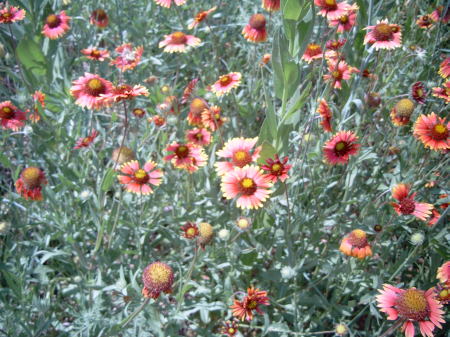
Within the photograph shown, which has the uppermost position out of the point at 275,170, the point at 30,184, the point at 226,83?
the point at 226,83

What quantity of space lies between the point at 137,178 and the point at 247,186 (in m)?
0.67

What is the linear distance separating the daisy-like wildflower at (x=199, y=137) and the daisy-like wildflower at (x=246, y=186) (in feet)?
2.23

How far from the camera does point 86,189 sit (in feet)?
7.46

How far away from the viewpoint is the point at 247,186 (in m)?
1.87

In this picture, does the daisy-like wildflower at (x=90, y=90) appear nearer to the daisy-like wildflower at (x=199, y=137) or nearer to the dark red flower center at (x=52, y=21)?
the daisy-like wildflower at (x=199, y=137)

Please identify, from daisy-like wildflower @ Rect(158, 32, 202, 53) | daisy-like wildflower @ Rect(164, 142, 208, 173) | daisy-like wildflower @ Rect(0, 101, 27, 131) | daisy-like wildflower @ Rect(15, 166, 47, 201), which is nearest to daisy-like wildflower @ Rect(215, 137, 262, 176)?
daisy-like wildflower @ Rect(164, 142, 208, 173)

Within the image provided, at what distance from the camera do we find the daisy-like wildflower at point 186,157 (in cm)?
229

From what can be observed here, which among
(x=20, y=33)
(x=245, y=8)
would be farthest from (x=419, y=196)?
(x=20, y=33)

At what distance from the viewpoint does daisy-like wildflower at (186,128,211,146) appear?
2576mm

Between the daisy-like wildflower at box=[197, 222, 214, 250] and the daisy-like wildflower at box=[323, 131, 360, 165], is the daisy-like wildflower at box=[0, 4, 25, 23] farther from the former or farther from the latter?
the daisy-like wildflower at box=[323, 131, 360, 165]

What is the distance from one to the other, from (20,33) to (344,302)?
3179 millimetres

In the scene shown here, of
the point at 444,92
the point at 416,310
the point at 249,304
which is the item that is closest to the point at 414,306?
the point at 416,310

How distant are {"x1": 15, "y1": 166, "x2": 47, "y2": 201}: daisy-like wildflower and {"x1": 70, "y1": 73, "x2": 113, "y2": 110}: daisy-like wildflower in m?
0.50

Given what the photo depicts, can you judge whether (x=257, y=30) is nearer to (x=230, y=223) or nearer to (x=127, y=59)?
(x=127, y=59)
